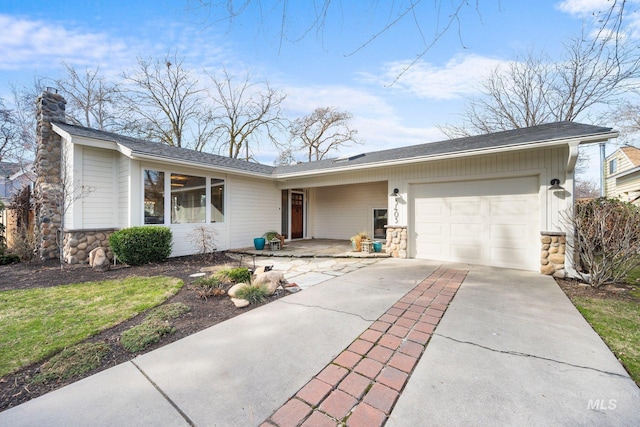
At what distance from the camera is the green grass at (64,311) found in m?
2.51

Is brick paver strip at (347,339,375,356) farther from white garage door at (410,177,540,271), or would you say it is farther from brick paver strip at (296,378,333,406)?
white garage door at (410,177,540,271)

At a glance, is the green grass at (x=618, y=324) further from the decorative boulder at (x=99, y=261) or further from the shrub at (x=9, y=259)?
the shrub at (x=9, y=259)

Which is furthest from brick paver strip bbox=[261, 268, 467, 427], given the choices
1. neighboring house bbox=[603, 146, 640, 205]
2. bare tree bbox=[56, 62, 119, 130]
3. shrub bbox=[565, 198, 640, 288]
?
bare tree bbox=[56, 62, 119, 130]

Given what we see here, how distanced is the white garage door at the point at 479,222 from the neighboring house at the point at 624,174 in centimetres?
969

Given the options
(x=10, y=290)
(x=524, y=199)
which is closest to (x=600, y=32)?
(x=524, y=199)

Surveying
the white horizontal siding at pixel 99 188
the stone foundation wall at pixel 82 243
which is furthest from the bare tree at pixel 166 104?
the stone foundation wall at pixel 82 243

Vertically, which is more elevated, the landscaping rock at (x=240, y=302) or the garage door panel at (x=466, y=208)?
the garage door panel at (x=466, y=208)

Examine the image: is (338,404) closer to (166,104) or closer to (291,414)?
(291,414)

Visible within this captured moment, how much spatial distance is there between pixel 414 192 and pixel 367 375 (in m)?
6.03

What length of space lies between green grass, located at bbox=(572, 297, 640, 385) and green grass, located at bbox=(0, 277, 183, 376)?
16.7ft

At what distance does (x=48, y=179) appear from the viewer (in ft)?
22.9

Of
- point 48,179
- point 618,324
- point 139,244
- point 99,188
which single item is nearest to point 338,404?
point 618,324

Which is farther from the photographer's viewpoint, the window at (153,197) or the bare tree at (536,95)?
the bare tree at (536,95)

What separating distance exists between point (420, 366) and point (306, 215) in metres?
10.2
